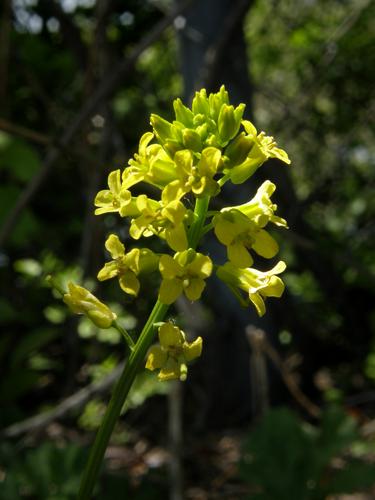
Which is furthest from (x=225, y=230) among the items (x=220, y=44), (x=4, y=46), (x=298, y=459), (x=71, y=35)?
(x=71, y=35)

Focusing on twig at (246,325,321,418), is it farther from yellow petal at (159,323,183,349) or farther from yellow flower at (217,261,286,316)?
yellow petal at (159,323,183,349)

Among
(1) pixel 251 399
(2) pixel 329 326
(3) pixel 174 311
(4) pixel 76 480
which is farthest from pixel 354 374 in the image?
(4) pixel 76 480

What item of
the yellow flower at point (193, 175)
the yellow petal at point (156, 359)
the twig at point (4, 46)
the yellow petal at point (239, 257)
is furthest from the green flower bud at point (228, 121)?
the twig at point (4, 46)

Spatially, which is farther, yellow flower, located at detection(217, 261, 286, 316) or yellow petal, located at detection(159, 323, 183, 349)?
yellow flower, located at detection(217, 261, 286, 316)

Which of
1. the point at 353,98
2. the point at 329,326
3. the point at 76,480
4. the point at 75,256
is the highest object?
the point at 353,98

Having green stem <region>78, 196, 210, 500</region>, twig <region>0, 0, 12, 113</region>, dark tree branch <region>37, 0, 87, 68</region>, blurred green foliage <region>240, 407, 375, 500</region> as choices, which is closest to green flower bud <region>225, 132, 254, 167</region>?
green stem <region>78, 196, 210, 500</region>

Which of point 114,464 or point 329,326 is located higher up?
point 329,326

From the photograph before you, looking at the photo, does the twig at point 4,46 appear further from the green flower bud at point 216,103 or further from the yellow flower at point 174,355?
the yellow flower at point 174,355

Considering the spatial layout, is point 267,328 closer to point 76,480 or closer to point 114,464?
point 114,464
